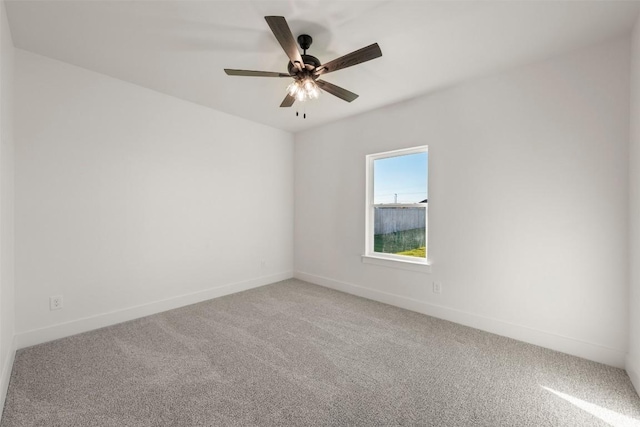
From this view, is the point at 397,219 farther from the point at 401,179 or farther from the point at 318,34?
the point at 318,34

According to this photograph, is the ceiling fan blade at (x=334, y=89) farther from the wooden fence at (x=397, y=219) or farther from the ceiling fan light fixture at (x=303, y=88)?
the wooden fence at (x=397, y=219)

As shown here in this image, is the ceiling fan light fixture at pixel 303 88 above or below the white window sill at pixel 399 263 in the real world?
above

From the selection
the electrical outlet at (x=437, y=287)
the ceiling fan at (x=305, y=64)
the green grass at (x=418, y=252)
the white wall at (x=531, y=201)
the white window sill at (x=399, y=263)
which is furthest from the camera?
the green grass at (x=418, y=252)

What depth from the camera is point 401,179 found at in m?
3.60

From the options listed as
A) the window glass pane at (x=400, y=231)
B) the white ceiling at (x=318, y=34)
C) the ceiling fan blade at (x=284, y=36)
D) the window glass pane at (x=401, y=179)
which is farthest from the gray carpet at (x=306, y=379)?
the white ceiling at (x=318, y=34)

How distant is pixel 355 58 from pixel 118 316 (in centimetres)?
337

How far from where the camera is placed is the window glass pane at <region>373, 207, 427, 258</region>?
3.39 m

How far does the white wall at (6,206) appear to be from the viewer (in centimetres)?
179

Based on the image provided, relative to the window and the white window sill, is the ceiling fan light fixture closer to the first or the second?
the window

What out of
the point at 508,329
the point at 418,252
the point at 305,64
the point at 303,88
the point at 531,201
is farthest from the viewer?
the point at 418,252

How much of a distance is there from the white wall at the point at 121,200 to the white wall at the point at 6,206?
0.22 metres

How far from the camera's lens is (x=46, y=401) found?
173cm

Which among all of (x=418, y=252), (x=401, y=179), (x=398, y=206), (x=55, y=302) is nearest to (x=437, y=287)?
(x=418, y=252)

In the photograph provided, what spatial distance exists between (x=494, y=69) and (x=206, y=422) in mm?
3613
